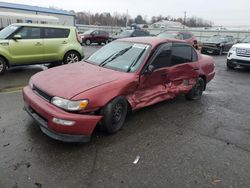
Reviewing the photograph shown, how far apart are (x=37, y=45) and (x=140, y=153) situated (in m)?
6.89

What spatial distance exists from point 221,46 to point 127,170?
18546 millimetres

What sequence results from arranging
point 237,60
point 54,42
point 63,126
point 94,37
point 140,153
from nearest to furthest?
point 63,126
point 140,153
point 54,42
point 237,60
point 94,37

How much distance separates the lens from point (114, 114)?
4.02 metres

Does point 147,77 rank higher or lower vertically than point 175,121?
higher

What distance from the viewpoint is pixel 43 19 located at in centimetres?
2409

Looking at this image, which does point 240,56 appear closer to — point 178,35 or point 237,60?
point 237,60

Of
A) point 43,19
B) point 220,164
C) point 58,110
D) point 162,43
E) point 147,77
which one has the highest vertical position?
point 43,19

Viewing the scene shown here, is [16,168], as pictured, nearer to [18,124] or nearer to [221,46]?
[18,124]

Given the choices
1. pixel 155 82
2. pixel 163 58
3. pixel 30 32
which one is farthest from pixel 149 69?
pixel 30 32

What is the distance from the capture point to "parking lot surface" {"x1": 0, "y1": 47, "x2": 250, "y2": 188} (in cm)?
299

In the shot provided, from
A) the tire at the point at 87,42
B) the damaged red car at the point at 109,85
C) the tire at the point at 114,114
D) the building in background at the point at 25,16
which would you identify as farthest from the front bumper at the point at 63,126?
the tire at the point at 87,42

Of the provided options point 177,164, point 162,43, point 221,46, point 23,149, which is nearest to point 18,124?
point 23,149

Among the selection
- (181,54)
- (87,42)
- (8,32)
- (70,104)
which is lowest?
(70,104)

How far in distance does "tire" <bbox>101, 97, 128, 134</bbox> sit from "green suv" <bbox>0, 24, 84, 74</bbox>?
19.2 ft
